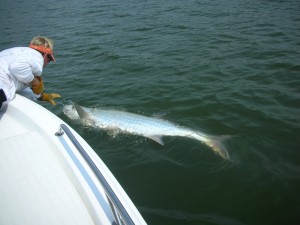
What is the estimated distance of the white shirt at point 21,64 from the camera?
4.81 m

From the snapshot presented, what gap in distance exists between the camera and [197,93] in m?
7.91

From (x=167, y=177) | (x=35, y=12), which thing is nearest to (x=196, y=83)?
(x=167, y=177)

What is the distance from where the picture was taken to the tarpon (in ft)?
18.8

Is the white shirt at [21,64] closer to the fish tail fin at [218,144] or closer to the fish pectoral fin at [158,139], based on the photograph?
the fish pectoral fin at [158,139]

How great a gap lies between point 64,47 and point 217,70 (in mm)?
7268

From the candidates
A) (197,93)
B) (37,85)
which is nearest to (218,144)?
(197,93)

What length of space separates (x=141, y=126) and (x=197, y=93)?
231 cm

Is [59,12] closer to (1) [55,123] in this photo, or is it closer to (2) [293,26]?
(2) [293,26]

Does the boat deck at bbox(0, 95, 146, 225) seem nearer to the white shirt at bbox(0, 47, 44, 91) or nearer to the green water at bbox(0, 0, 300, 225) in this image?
the white shirt at bbox(0, 47, 44, 91)

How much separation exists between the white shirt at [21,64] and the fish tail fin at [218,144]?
3.51m

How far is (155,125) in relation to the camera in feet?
20.6

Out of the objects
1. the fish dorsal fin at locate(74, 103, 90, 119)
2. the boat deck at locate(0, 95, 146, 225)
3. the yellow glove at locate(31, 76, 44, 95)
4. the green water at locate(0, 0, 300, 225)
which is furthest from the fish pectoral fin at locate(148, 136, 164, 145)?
the yellow glove at locate(31, 76, 44, 95)

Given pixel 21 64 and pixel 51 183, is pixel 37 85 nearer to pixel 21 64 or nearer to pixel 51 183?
pixel 21 64

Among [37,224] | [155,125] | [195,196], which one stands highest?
[37,224]
